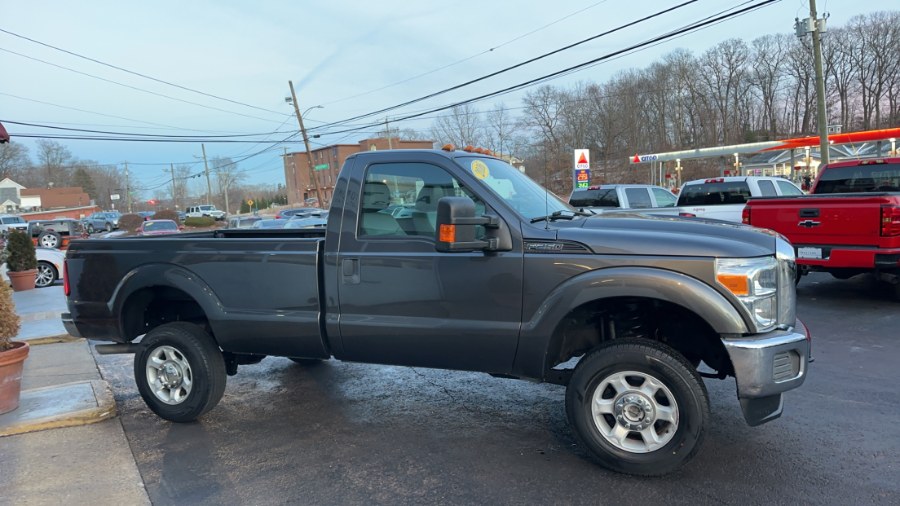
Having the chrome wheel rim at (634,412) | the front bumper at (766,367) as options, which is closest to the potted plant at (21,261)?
the chrome wheel rim at (634,412)

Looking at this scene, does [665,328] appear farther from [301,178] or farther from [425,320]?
[301,178]

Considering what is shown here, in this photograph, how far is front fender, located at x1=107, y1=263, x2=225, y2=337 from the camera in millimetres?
4309

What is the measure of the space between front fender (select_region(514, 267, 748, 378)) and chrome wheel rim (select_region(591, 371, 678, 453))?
1.39 feet

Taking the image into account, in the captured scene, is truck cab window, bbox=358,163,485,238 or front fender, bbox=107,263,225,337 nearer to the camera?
truck cab window, bbox=358,163,485,238

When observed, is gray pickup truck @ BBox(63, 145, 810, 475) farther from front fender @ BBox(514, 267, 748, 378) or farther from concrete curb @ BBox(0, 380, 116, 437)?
concrete curb @ BBox(0, 380, 116, 437)

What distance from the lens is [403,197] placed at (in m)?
3.95

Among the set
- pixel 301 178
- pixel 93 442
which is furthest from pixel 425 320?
pixel 301 178

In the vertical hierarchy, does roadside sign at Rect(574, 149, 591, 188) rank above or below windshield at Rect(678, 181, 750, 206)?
above

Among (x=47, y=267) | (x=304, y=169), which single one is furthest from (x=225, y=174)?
(x=47, y=267)

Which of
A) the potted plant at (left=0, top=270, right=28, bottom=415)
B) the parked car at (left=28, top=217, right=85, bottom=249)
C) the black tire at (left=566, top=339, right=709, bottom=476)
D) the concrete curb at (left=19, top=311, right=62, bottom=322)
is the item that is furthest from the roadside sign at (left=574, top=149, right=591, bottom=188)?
the parked car at (left=28, top=217, right=85, bottom=249)

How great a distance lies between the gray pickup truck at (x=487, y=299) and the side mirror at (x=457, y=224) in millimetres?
12

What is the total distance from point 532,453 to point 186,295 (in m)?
2.94

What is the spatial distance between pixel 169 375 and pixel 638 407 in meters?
3.51

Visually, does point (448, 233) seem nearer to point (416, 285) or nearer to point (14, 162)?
point (416, 285)
